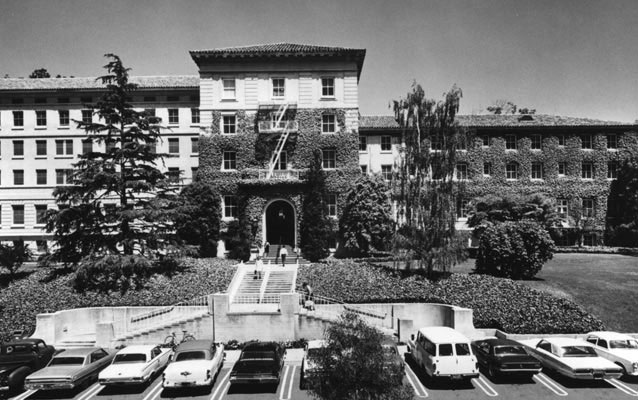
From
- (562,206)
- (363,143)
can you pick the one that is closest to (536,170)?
(562,206)

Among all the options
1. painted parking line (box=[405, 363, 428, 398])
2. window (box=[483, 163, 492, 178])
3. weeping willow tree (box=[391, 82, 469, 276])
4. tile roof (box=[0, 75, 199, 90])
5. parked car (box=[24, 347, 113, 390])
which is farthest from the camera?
window (box=[483, 163, 492, 178])

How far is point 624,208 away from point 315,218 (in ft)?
106

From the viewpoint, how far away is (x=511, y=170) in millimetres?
47125

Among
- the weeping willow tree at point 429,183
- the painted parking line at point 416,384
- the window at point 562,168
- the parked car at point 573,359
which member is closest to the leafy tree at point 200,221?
the weeping willow tree at point 429,183

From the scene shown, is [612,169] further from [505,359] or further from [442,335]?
[442,335]

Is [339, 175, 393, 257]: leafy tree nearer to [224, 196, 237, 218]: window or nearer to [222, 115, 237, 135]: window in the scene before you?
[224, 196, 237, 218]: window

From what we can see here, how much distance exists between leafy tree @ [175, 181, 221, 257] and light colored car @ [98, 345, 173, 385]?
18.2 metres

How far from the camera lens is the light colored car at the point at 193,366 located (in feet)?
51.5

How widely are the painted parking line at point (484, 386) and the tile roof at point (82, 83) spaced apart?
3860 centimetres

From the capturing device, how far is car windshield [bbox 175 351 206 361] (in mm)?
16672

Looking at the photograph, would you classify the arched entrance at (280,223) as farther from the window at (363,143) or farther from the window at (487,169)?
the window at (487,169)

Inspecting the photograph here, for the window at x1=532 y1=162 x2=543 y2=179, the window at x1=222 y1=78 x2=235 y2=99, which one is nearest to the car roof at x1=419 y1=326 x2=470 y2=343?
the window at x1=222 y1=78 x2=235 y2=99

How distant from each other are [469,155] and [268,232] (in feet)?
77.6

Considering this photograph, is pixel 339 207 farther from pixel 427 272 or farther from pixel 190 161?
pixel 190 161
